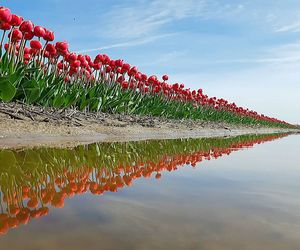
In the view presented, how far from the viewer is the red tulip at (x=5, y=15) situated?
656cm

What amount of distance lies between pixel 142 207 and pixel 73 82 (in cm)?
891

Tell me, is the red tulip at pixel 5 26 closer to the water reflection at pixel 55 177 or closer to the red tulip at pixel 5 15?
the red tulip at pixel 5 15

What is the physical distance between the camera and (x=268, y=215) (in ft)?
6.12

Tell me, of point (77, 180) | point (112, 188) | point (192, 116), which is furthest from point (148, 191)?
point (192, 116)

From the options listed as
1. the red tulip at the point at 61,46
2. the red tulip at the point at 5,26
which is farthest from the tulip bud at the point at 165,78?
the red tulip at the point at 5,26

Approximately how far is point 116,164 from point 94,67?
7.95 meters

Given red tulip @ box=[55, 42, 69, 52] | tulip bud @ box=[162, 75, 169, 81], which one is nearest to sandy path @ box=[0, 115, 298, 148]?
red tulip @ box=[55, 42, 69, 52]

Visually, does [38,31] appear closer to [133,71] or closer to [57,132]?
[57,132]

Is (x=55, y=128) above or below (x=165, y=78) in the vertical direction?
below

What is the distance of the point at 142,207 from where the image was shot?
1.97m

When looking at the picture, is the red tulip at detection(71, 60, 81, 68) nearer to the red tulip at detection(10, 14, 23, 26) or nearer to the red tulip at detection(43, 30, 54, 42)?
the red tulip at detection(43, 30, 54, 42)

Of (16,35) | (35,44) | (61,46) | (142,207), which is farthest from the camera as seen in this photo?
(61,46)

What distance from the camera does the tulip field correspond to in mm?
7398

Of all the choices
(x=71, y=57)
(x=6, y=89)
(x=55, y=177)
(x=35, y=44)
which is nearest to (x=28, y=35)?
(x=35, y=44)
